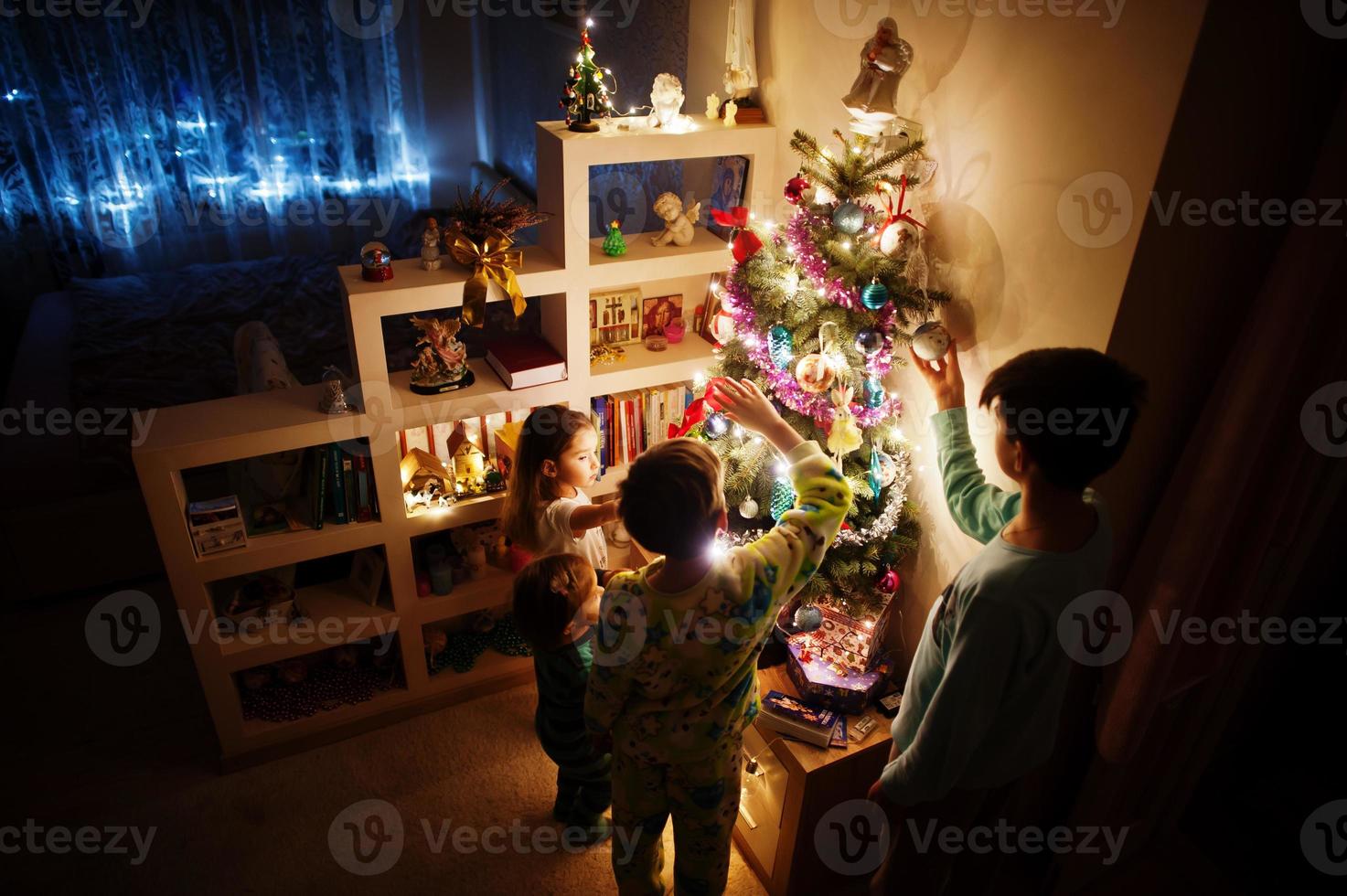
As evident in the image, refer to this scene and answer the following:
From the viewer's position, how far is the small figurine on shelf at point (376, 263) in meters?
2.13

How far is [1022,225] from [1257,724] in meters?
1.82

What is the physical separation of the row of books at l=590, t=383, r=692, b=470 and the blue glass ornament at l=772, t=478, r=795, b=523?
27.0 inches

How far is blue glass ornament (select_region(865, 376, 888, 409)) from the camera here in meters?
1.97

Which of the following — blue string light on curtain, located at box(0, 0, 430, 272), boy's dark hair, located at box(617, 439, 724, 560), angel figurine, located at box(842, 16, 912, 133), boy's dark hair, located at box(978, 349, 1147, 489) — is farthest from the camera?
blue string light on curtain, located at box(0, 0, 430, 272)

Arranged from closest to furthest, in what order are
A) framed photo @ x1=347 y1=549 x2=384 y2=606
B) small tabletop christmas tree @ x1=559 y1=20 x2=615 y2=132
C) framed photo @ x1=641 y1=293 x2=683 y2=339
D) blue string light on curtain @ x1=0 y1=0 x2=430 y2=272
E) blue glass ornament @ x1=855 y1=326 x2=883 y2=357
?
blue glass ornament @ x1=855 y1=326 x2=883 y2=357, small tabletop christmas tree @ x1=559 y1=20 x2=615 y2=132, framed photo @ x1=347 y1=549 x2=384 y2=606, framed photo @ x1=641 y1=293 x2=683 y2=339, blue string light on curtain @ x1=0 y1=0 x2=430 y2=272

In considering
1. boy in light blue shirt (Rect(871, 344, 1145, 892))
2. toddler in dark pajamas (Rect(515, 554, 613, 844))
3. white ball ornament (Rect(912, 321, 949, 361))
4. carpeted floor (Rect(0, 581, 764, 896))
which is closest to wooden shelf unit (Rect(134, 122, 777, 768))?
carpeted floor (Rect(0, 581, 764, 896))

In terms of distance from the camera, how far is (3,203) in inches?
177

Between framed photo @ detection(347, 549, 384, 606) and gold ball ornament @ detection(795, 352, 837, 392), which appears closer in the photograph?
gold ball ornament @ detection(795, 352, 837, 392)

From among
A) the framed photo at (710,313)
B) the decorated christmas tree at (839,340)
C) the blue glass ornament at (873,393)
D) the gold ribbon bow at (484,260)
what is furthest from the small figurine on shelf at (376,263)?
the blue glass ornament at (873,393)

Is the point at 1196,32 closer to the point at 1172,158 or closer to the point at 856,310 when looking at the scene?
the point at 1172,158

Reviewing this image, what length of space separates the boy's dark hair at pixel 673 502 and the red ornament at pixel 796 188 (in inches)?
30.2

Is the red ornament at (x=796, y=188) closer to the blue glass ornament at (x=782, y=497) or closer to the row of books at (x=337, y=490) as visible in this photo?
the blue glass ornament at (x=782, y=497)

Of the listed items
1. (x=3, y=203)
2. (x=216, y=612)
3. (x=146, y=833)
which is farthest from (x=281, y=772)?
(x=3, y=203)

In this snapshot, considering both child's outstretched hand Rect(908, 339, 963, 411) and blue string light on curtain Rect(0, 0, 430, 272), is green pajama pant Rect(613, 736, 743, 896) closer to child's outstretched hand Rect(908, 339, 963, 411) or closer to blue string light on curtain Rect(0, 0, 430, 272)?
child's outstretched hand Rect(908, 339, 963, 411)
